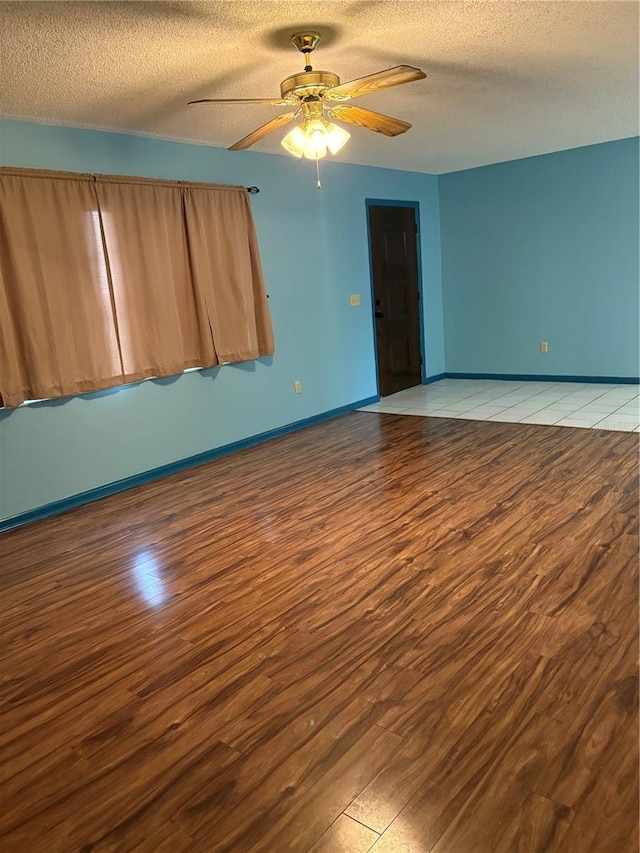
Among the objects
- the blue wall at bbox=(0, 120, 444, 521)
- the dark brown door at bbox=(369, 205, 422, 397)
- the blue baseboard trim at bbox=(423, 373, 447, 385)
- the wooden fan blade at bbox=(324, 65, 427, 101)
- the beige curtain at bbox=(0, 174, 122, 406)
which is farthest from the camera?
the blue baseboard trim at bbox=(423, 373, 447, 385)

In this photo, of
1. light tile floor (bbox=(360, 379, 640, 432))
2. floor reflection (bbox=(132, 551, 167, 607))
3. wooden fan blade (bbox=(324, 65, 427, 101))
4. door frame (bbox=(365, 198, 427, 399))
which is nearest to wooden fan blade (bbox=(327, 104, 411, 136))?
wooden fan blade (bbox=(324, 65, 427, 101))

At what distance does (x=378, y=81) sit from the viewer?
275cm

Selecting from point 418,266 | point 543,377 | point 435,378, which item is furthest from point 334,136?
point 435,378

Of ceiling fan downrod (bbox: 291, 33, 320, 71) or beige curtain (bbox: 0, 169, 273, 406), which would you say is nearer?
ceiling fan downrod (bbox: 291, 33, 320, 71)

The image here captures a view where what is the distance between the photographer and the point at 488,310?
24.5ft

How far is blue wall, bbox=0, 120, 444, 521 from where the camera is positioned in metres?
4.06

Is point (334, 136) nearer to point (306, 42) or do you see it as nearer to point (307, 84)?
point (307, 84)

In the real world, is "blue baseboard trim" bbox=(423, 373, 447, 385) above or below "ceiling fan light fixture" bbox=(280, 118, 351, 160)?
below

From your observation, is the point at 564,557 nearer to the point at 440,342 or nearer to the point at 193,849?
the point at 193,849

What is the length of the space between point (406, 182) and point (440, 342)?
1.96m

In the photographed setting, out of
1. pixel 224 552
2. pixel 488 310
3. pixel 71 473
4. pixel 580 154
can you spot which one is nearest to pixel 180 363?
pixel 71 473

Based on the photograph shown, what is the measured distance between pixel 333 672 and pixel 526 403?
453 cm

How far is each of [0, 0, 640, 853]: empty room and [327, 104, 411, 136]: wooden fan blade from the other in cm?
3

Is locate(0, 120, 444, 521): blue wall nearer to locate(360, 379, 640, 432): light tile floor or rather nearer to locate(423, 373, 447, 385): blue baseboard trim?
locate(423, 373, 447, 385): blue baseboard trim
